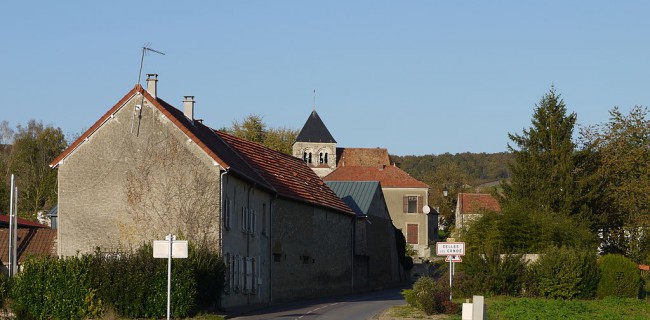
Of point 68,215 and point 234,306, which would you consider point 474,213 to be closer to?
point 234,306

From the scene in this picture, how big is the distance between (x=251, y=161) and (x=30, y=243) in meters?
10.2

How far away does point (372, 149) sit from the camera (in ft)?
449

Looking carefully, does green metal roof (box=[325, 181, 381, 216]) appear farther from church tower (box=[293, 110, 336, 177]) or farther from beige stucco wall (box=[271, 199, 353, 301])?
church tower (box=[293, 110, 336, 177])

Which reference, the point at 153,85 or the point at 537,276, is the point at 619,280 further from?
the point at 153,85

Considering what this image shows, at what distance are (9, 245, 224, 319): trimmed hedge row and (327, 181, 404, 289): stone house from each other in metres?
27.3

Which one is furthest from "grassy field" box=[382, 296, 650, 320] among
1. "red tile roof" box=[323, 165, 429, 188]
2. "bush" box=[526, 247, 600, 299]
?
"red tile roof" box=[323, 165, 429, 188]

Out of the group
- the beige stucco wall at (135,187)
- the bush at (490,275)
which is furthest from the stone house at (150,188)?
the bush at (490,275)

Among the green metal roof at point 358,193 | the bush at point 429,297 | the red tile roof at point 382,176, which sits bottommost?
the bush at point 429,297

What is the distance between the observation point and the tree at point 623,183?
2154 inches

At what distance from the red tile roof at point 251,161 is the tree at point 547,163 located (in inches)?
413

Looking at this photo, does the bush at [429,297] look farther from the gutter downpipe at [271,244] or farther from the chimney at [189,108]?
the chimney at [189,108]

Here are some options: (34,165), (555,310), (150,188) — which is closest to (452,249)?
(555,310)

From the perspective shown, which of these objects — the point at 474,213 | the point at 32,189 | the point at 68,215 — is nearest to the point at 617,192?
the point at 474,213

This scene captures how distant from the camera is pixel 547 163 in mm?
56438
